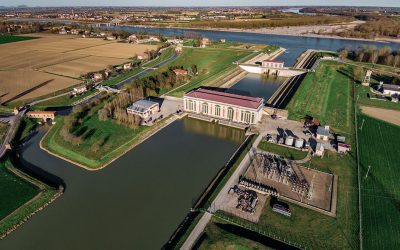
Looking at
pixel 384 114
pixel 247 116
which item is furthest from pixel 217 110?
pixel 384 114

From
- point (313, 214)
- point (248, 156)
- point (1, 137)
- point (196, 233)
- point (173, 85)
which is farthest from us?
point (173, 85)

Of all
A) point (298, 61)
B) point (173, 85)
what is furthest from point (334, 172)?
point (298, 61)

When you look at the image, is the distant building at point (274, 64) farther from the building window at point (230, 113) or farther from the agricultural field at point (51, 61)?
the agricultural field at point (51, 61)

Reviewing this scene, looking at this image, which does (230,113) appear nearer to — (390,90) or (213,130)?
(213,130)

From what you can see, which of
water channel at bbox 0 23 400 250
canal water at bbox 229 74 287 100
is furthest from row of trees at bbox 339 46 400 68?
water channel at bbox 0 23 400 250

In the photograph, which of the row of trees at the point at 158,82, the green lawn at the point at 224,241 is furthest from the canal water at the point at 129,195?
the row of trees at the point at 158,82

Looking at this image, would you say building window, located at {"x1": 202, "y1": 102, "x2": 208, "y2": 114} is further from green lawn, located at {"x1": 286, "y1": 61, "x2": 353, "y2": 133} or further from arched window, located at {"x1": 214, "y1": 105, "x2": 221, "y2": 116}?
green lawn, located at {"x1": 286, "y1": 61, "x2": 353, "y2": 133}

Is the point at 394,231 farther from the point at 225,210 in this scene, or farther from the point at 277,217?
the point at 225,210
